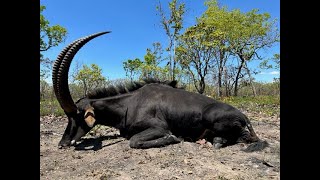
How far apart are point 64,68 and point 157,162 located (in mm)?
2529

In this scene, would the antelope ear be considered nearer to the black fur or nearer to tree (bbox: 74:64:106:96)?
the black fur

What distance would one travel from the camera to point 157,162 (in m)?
4.18

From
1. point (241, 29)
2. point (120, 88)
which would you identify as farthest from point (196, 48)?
point (120, 88)

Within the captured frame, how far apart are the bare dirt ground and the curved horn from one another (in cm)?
95

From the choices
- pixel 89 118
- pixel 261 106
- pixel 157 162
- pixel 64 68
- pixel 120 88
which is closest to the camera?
pixel 157 162

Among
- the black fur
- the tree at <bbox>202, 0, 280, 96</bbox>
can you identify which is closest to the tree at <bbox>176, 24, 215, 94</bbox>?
the tree at <bbox>202, 0, 280, 96</bbox>

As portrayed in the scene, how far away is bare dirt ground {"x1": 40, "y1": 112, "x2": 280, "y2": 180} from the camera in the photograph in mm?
3656

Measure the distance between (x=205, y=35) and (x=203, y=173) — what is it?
2548 centimetres

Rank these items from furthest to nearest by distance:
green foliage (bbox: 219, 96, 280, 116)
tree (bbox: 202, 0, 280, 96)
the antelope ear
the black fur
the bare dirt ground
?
1. tree (bbox: 202, 0, 280, 96)
2. green foliage (bbox: 219, 96, 280, 116)
3. the black fur
4. the antelope ear
5. the bare dirt ground

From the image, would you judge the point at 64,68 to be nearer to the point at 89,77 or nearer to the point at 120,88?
the point at 120,88

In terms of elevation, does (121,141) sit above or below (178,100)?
below
